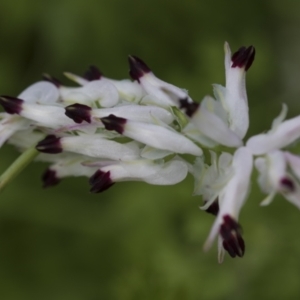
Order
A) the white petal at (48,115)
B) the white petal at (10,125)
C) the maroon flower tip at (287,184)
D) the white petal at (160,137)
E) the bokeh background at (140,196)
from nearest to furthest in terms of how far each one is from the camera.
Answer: the maroon flower tip at (287,184)
the white petal at (160,137)
the white petal at (48,115)
the white petal at (10,125)
the bokeh background at (140,196)

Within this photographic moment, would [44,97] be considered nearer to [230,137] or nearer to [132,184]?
[230,137]

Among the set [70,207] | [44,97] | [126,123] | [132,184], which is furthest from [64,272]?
[126,123]

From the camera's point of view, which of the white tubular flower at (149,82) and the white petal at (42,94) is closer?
the white tubular flower at (149,82)

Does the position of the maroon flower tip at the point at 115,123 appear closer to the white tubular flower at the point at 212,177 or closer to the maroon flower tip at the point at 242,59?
the white tubular flower at the point at 212,177

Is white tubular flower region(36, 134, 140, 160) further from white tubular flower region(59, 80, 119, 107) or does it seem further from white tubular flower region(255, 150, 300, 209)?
white tubular flower region(255, 150, 300, 209)

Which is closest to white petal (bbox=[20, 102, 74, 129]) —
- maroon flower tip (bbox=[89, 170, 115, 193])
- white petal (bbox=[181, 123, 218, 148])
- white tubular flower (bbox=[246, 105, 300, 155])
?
maroon flower tip (bbox=[89, 170, 115, 193])

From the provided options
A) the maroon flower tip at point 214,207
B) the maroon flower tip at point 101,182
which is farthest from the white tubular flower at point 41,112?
the maroon flower tip at point 214,207
